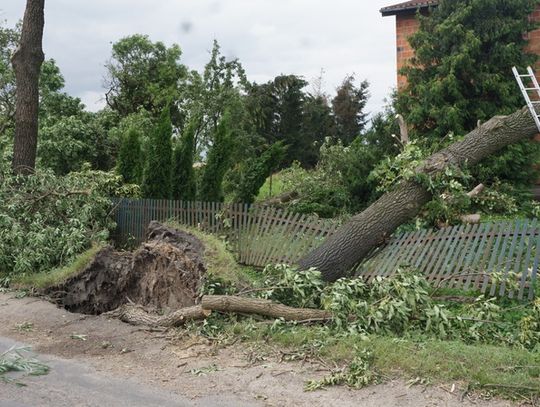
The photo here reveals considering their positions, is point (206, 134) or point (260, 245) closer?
point (260, 245)

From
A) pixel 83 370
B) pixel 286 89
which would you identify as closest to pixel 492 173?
pixel 83 370

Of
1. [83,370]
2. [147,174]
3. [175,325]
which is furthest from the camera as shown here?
[147,174]

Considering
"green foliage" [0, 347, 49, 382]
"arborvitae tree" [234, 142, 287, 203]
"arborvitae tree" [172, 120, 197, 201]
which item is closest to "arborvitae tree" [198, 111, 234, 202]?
"arborvitae tree" [172, 120, 197, 201]

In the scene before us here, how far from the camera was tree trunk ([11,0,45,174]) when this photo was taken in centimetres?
1173

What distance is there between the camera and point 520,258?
6914mm

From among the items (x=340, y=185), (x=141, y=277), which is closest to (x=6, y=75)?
(x=340, y=185)

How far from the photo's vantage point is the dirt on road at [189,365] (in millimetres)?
4246

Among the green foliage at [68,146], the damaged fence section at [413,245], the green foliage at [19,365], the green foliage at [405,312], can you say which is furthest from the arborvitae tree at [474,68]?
the green foliage at [19,365]

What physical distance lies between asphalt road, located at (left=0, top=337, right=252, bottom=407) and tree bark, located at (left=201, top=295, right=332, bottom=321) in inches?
55.3

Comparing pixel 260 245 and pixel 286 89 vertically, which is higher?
pixel 286 89

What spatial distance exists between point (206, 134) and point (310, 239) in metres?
17.4

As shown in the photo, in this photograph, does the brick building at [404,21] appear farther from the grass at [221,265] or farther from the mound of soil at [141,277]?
the mound of soil at [141,277]

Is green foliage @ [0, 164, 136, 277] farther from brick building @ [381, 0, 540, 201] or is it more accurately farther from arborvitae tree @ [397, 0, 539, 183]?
brick building @ [381, 0, 540, 201]

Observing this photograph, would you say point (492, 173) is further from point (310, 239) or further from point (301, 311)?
point (301, 311)
